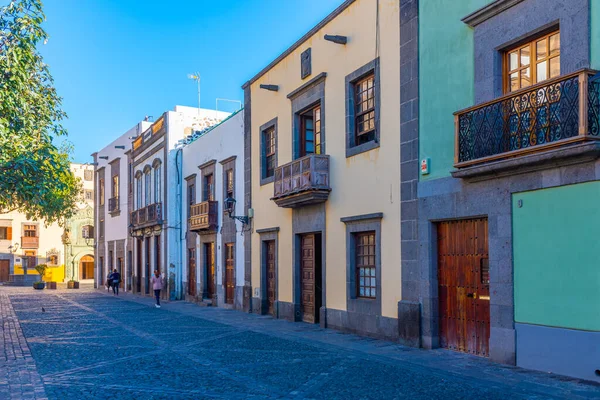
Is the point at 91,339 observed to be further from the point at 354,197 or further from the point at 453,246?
the point at 453,246

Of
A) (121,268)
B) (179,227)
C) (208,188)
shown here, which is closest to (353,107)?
(208,188)

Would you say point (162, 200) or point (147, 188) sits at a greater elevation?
point (147, 188)

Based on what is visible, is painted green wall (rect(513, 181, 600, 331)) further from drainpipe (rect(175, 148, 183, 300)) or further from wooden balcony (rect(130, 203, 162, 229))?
wooden balcony (rect(130, 203, 162, 229))

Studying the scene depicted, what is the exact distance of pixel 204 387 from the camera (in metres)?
8.90

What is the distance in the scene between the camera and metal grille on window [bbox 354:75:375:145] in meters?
14.4

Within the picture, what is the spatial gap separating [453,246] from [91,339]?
806cm

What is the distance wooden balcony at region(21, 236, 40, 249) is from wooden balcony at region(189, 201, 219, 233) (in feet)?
122

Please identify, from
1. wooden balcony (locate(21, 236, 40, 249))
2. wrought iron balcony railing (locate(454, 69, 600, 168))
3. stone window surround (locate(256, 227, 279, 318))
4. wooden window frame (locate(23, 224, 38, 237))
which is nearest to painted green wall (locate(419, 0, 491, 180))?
wrought iron balcony railing (locate(454, 69, 600, 168))

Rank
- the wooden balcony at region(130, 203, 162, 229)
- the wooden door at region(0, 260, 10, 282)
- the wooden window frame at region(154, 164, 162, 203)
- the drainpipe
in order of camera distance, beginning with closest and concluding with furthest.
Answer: the drainpipe
the wooden balcony at region(130, 203, 162, 229)
the wooden window frame at region(154, 164, 162, 203)
the wooden door at region(0, 260, 10, 282)

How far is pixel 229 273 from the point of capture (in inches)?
889

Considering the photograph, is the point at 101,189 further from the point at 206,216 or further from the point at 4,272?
the point at 206,216

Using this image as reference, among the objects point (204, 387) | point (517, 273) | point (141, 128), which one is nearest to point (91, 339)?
point (204, 387)

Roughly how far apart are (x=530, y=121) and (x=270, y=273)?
11.3 metres

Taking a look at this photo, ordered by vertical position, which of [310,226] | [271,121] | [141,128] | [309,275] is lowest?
[309,275]
